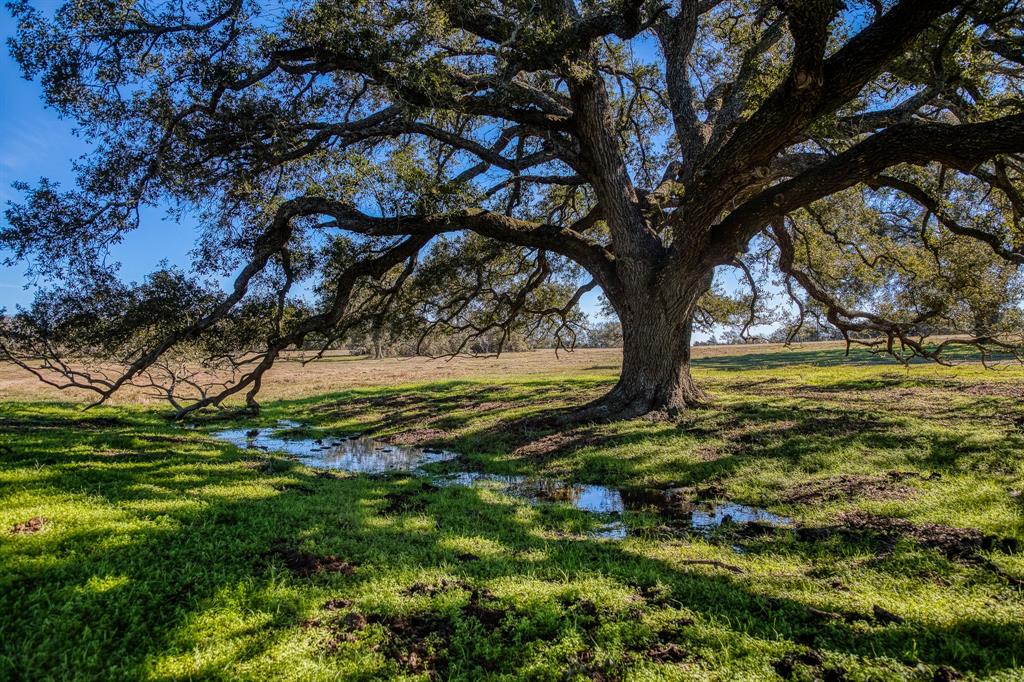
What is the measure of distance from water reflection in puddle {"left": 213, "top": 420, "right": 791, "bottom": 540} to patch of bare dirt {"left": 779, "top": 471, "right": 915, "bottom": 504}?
889mm

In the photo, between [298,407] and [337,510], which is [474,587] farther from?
[298,407]

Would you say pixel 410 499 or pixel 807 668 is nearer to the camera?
pixel 807 668

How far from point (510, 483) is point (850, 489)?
5.72 meters

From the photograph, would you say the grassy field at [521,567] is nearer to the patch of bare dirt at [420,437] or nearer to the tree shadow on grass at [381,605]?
the tree shadow on grass at [381,605]

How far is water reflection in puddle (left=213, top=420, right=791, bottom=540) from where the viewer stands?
7.07 meters

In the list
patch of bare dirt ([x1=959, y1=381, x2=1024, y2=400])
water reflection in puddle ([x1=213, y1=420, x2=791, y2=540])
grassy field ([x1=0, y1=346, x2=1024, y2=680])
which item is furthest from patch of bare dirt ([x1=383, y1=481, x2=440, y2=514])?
patch of bare dirt ([x1=959, y1=381, x2=1024, y2=400])

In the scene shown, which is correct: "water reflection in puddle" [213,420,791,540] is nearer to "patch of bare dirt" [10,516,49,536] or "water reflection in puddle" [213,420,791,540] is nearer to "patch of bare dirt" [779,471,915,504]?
"patch of bare dirt" [779,471,915,504]

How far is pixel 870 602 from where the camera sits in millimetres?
4305

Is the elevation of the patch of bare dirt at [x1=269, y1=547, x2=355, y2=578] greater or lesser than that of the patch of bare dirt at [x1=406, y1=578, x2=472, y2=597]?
greater

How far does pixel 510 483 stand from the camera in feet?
31.1

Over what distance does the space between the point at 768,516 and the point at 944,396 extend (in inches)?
472

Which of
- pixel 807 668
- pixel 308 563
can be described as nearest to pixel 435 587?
pixel 308 563

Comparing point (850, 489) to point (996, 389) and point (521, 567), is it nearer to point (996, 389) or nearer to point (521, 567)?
point (521, 567)

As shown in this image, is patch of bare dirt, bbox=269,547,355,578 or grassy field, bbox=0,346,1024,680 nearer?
grassy field, bbox=0,346,1024,680
